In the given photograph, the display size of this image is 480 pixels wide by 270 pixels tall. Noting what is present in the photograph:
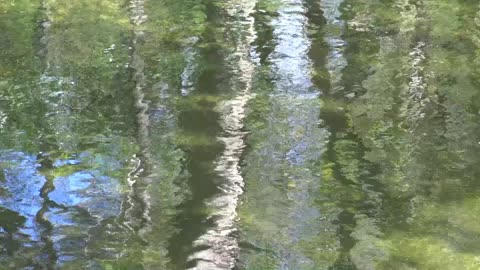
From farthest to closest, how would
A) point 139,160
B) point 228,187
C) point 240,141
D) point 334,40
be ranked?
point 334,40 → point 240,141 → point 139,160 → point 228,187

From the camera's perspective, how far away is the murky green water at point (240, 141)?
3.45m

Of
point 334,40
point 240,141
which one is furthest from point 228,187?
point 334,40

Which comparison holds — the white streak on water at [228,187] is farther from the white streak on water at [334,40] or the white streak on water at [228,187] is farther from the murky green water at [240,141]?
the white streak on water at [334,40]

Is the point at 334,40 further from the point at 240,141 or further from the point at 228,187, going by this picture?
the point at 228,187

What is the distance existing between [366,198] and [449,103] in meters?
1.42

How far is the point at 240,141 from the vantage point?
14.4 ft

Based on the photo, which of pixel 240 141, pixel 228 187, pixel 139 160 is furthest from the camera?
pixel 240 141

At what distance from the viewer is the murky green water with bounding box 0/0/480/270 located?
3453 millimetres

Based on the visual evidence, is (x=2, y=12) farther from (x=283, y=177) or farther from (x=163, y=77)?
(x=283, y=177)

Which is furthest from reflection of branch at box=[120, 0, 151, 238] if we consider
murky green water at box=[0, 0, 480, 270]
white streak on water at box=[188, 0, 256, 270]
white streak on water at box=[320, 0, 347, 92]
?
white streak on water at box=[320, 0, 347, 92]

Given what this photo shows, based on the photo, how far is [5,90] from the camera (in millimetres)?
5117

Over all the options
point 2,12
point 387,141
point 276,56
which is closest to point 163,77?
point 276,56

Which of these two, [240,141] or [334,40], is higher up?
[334,40]

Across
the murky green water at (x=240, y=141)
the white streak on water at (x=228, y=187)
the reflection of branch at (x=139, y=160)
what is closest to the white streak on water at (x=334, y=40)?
the murky green water at (x=240, y=141)
